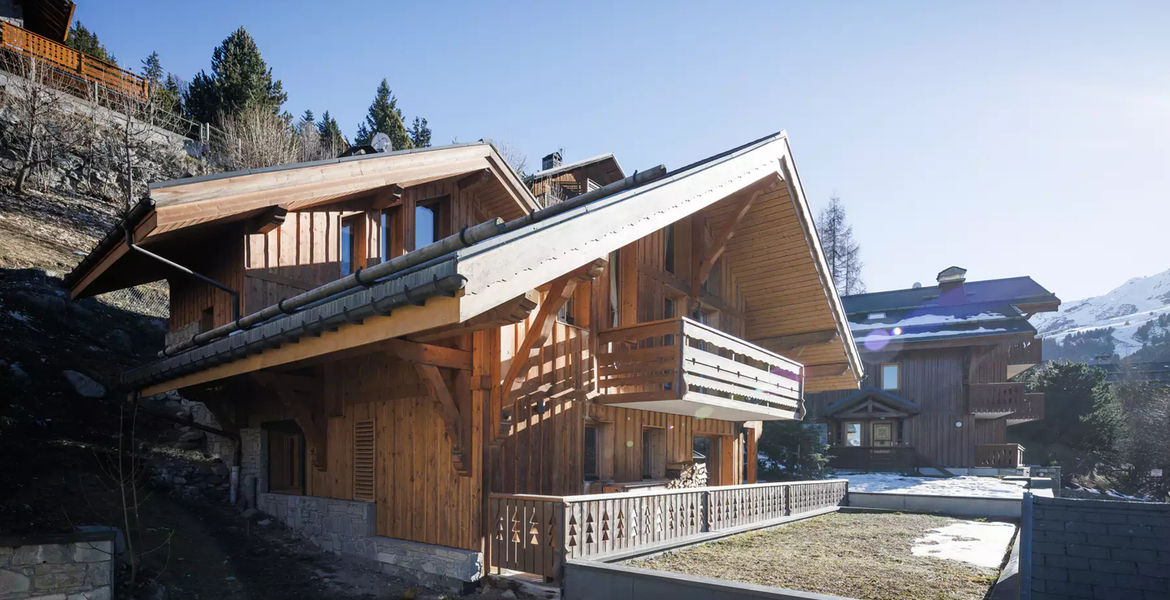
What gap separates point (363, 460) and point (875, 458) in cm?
2589

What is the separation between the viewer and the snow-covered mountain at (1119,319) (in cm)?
10481

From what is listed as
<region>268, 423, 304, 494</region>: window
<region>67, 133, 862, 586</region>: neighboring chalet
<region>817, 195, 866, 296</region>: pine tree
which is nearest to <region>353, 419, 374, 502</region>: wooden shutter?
<region>67, 133, 862, 586</region>: neighboring chalet

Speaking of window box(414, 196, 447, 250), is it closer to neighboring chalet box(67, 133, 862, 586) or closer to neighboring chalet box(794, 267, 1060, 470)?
neighboring chalet box(67, 133, 862, 586)

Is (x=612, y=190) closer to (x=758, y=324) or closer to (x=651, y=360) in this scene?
(x=651, y=360)

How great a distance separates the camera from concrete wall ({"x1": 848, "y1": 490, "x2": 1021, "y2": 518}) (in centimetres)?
1603

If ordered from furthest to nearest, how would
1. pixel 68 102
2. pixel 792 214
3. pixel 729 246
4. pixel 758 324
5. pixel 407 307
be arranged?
pixel 68 102 → pixel 758 324 → pixel 729 246 → pixel 792 214 → pixel 407 307

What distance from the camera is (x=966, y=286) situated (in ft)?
125

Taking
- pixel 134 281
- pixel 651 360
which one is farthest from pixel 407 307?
pixel 134 281

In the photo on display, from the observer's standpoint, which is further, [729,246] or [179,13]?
[179,13]

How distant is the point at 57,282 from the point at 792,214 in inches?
721

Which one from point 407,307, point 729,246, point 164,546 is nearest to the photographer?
point 407,307

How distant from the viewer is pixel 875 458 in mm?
31500

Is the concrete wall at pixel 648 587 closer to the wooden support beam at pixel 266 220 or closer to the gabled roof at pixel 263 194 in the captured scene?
the gabled roof at pixel 263 194

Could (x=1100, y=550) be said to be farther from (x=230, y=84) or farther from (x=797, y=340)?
(x=230, y=84)
